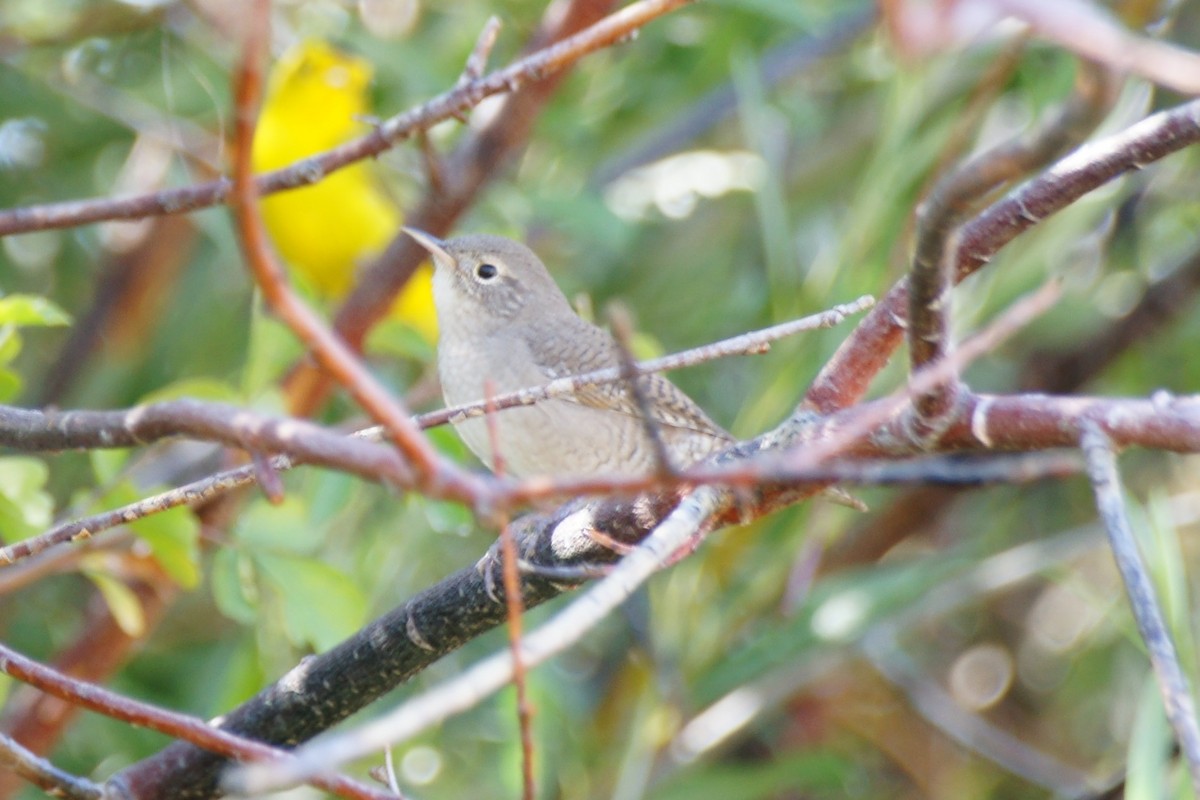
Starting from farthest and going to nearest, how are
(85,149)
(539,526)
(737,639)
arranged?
(85,149) → (737,639) → (539,526)

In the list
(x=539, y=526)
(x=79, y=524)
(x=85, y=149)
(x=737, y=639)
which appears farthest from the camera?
(x=85, y=149)

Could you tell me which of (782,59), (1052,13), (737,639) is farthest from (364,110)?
(1052,13)

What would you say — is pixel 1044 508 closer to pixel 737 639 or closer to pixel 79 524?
pixel 737 639

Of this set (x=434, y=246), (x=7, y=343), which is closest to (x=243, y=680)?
(x=434, y=246)

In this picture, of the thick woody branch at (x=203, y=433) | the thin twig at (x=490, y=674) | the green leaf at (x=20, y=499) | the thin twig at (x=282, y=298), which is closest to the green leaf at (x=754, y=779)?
the green leaf at (x=20, y=499)

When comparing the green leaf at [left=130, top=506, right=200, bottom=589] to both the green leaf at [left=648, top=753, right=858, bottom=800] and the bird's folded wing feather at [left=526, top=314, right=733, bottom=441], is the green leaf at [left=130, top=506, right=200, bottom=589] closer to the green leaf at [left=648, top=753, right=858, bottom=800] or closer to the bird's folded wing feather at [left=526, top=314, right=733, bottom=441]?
the bird's folded wing feather at [left=526, top=314, right=733, bottom=441]

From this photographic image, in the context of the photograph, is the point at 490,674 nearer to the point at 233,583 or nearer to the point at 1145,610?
the point at 1145,610

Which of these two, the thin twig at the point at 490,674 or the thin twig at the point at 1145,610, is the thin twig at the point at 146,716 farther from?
the thin twig at the point at 1145,610

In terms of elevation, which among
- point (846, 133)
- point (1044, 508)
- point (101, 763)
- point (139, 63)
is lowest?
point (101, 763)
